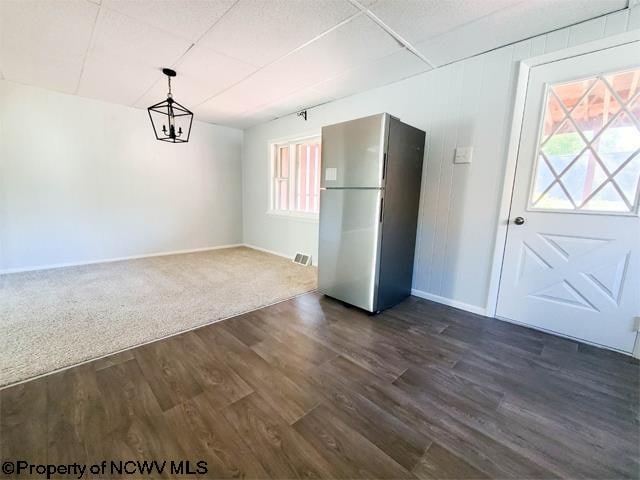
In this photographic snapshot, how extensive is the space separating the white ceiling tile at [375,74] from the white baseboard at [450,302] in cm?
231

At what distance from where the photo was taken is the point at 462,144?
250 centimetres

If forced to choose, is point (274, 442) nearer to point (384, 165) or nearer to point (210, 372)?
point (210, 372)

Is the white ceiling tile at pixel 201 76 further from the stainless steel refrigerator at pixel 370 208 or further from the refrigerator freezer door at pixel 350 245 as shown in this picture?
the refrigerator freezer door at pixel 350 245

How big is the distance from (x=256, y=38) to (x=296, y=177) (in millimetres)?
2450

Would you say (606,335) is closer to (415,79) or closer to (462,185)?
(462,185)

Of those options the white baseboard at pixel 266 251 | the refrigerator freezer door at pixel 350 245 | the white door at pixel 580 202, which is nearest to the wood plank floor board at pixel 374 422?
the refrigerator freezer door at pixel 350 245

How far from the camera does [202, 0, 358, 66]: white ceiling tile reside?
176 cm

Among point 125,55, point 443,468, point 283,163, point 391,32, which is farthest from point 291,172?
point 443,468

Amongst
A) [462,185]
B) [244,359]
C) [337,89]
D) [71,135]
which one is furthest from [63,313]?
[462,185]

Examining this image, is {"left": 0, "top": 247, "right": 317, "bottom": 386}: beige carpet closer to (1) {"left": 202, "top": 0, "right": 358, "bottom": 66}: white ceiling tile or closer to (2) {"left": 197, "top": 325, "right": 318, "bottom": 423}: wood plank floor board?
(2) {"left": 197, "top": 325, "right": 318, "bottom": 423}: wood plank floor board

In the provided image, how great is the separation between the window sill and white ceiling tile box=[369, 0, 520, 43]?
248cm

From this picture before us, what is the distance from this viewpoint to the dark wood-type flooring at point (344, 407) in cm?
111

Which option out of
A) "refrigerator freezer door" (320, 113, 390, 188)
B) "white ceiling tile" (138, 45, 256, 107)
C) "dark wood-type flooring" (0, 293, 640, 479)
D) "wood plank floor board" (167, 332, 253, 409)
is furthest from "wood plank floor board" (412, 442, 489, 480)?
"white ceiling tile" (138, 45, 256, 107)

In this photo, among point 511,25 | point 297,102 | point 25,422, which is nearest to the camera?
point 25,422
